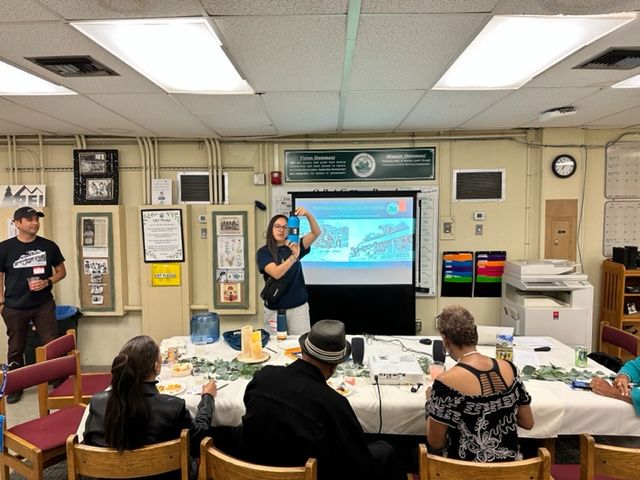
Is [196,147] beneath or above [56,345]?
above

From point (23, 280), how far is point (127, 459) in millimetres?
2825

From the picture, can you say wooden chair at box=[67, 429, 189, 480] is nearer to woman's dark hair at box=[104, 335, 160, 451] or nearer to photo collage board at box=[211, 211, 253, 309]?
woman's dark hair at box=[104, 335, 160, 451]

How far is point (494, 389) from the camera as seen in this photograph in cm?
151

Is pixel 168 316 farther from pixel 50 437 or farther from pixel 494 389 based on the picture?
pixel 494 389

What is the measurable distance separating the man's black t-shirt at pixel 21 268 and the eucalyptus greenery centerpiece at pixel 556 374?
12.9 ft

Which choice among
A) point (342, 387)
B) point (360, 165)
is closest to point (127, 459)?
point (342, 387)

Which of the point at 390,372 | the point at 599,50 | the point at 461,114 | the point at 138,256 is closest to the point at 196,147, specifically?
the point at 138,256

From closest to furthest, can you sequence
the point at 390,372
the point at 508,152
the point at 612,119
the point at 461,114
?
the point at 390,372 → the point at 461,114 → the point at 612,119 → the point at 508,152

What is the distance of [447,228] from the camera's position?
4.18 meters

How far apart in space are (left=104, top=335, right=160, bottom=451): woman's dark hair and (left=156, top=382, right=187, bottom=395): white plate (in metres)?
0.40

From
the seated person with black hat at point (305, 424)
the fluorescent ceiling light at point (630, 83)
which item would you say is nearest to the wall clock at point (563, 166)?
the fluorescent ceiling light at point (630, 83)

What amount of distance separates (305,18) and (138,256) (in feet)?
11.3

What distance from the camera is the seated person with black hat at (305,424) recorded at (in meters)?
1.36

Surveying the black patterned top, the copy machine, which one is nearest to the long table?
the black patterned top
